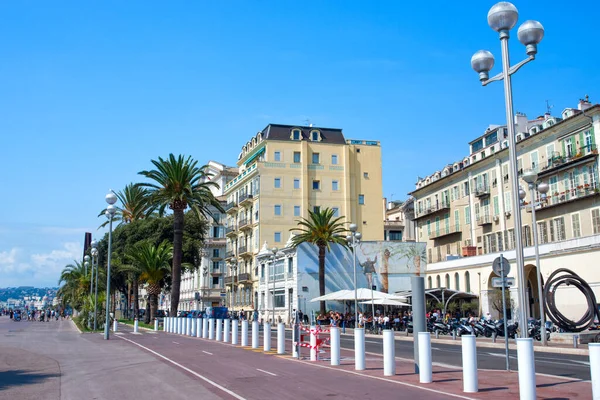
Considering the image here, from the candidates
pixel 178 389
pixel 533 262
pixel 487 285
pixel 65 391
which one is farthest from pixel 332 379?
pixel 487 285

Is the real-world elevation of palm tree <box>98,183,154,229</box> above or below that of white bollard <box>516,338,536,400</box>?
above

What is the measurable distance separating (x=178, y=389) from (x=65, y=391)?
221 centimetres

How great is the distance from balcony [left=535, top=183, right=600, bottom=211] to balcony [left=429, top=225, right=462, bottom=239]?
13376mm

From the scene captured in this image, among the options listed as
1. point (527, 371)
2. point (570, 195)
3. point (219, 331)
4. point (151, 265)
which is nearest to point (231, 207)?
point (151, 265)

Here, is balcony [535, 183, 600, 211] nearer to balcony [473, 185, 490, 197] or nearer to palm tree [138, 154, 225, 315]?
balcony [473, 185, 490, 197]

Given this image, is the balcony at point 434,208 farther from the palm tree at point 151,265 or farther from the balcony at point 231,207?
the palm tree at point 151,265

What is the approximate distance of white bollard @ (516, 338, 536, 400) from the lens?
9.89m

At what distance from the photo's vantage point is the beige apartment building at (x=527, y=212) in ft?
135

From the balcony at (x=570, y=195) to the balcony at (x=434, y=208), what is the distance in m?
15.7

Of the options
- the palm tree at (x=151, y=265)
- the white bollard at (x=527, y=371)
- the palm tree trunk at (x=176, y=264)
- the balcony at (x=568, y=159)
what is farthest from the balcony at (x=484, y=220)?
the white bollard at (x=527, y=371)

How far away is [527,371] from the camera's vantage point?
9922 mm

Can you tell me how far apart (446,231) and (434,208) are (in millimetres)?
3927

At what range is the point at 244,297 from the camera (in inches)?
3039

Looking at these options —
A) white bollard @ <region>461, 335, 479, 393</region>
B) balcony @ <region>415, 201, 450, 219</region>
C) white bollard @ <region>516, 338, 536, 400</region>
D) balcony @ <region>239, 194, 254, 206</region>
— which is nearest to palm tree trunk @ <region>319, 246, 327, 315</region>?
balcony @ <region>415, 201, 450, 219</region>
